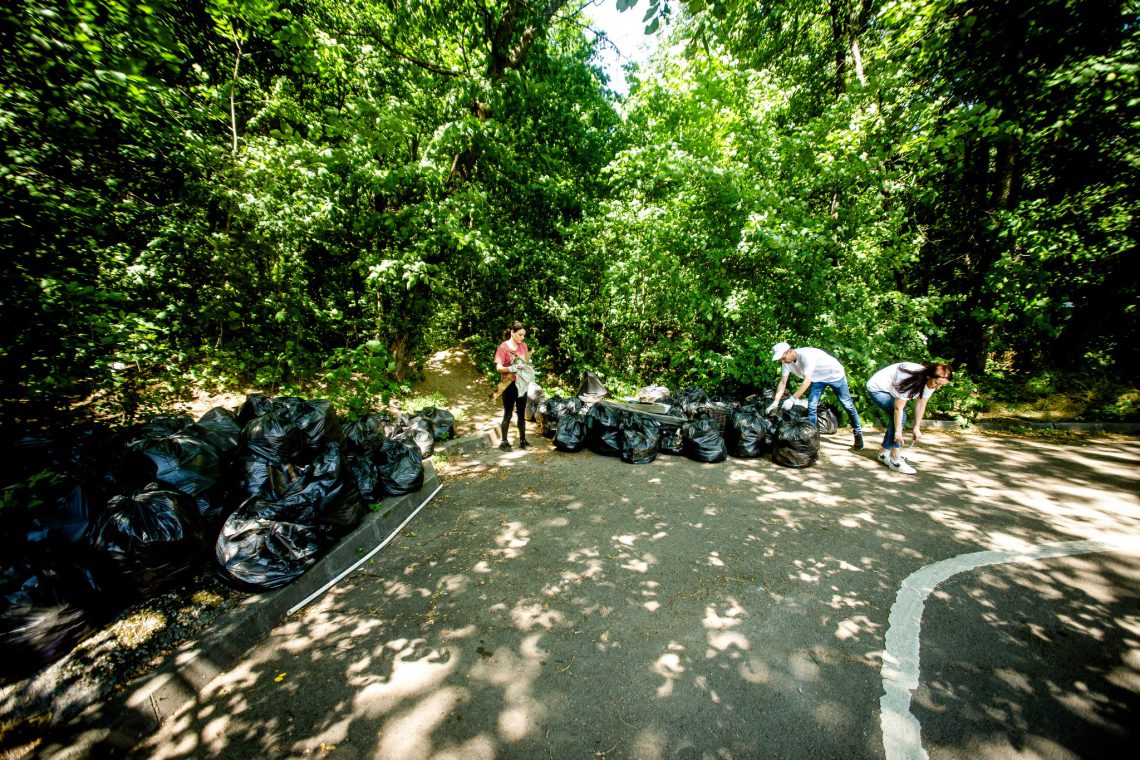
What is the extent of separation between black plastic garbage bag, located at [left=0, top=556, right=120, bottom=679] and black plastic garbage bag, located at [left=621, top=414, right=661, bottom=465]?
4.70m

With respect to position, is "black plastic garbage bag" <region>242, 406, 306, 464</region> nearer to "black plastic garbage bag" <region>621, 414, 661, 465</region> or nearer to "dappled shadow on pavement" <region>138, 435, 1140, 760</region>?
"dappled shadow on pavement" <region>138, 435, 1140, 760</region>

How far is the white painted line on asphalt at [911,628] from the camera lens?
1847 millimetres

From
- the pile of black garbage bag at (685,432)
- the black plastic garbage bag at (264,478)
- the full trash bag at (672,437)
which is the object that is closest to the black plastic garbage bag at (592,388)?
the pile of black garbage bag at (685,432)

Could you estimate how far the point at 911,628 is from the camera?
8.20 ft

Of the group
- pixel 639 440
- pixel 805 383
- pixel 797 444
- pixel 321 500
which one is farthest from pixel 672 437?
pixel 321 500

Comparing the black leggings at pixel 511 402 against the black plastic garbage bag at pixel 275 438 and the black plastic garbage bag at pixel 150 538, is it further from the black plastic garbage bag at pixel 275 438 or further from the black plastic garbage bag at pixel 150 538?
the black plastic garbage bag at pixel 150 538

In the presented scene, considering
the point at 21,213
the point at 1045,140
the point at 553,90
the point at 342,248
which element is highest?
the point at 553,90

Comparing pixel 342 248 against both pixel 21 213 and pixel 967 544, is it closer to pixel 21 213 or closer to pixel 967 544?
pixel 21 213

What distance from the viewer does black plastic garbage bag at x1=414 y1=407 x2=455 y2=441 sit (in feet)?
19.2

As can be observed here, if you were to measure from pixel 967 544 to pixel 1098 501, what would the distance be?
2.30 m

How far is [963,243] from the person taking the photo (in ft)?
27.4

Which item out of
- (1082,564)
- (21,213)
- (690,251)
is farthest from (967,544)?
(21,213)

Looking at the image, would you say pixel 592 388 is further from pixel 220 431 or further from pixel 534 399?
pixel 220 431

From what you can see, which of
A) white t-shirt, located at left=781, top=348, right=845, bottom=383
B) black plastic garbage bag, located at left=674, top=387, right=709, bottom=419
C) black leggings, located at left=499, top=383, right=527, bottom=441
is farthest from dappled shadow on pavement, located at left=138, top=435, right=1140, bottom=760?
black plastic garbage bag, located at left=674, top=387, right=709, bottom=419
